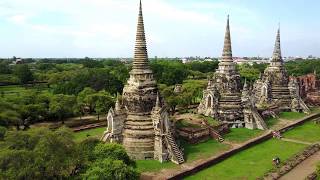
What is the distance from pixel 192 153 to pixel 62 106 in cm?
2175

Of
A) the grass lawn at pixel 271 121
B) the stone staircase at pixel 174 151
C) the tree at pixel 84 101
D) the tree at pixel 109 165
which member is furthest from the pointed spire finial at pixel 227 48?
the tree at pixel 109 165

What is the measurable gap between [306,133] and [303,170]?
47.1 feet

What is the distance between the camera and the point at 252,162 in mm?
33656

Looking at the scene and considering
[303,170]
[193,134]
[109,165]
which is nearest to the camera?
[109,165]

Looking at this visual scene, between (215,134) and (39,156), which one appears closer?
(39,156)

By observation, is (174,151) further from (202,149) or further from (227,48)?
(227,48)

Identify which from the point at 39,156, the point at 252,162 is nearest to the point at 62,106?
the point at 39,156

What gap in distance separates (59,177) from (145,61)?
14.2 meters

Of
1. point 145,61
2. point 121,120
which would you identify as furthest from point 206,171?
point 145,61

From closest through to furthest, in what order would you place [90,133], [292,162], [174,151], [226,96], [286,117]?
[174,151] → [292,162] → [90,133] → [226,96] → [286,117]

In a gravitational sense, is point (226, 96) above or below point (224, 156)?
above

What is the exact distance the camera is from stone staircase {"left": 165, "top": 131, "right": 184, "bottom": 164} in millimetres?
32219

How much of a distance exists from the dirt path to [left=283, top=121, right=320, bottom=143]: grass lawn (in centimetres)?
690

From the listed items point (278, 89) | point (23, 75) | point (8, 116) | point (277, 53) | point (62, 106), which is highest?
point (277, 53)
